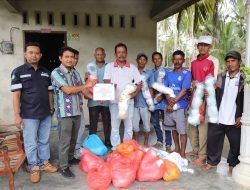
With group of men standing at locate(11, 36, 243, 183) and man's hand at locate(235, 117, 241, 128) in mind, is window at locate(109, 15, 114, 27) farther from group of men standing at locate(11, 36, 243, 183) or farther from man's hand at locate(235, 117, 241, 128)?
man's hand at locate(235, 117, 241, 128)

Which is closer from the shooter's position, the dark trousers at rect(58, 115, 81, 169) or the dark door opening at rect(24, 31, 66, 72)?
the dark trousers at rect(58, 115, 81, 169)

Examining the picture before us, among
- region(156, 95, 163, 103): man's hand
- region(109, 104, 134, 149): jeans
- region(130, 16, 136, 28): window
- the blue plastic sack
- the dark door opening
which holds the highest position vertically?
region(130, 16, 136, 28): window

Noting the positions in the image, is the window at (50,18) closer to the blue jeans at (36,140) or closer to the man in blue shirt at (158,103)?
the man in blue shirt at (158,103)

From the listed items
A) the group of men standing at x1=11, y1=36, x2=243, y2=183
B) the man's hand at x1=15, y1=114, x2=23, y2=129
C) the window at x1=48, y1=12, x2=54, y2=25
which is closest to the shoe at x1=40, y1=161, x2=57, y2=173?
the group of men standing at x1=11, y1=36, x2=243, y2=183

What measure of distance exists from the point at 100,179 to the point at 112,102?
4.74 feet

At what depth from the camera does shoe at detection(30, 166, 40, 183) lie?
12.8 ft

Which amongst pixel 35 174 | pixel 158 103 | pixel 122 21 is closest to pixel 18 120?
pixel 35 174

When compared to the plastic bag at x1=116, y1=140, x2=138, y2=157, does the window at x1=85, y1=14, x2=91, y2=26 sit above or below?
above

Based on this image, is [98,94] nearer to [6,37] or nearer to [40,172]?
[40,172]

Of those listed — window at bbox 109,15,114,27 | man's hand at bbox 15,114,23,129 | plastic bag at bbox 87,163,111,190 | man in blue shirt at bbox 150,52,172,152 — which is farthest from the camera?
window at bbox 109,15,114,27

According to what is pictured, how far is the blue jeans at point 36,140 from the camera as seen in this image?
12.8 ft

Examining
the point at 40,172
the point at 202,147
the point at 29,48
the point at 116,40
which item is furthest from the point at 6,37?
the point at 202,147

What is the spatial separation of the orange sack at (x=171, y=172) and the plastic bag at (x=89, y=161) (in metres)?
0.92

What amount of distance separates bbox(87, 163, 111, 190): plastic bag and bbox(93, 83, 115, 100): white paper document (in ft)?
3.20
